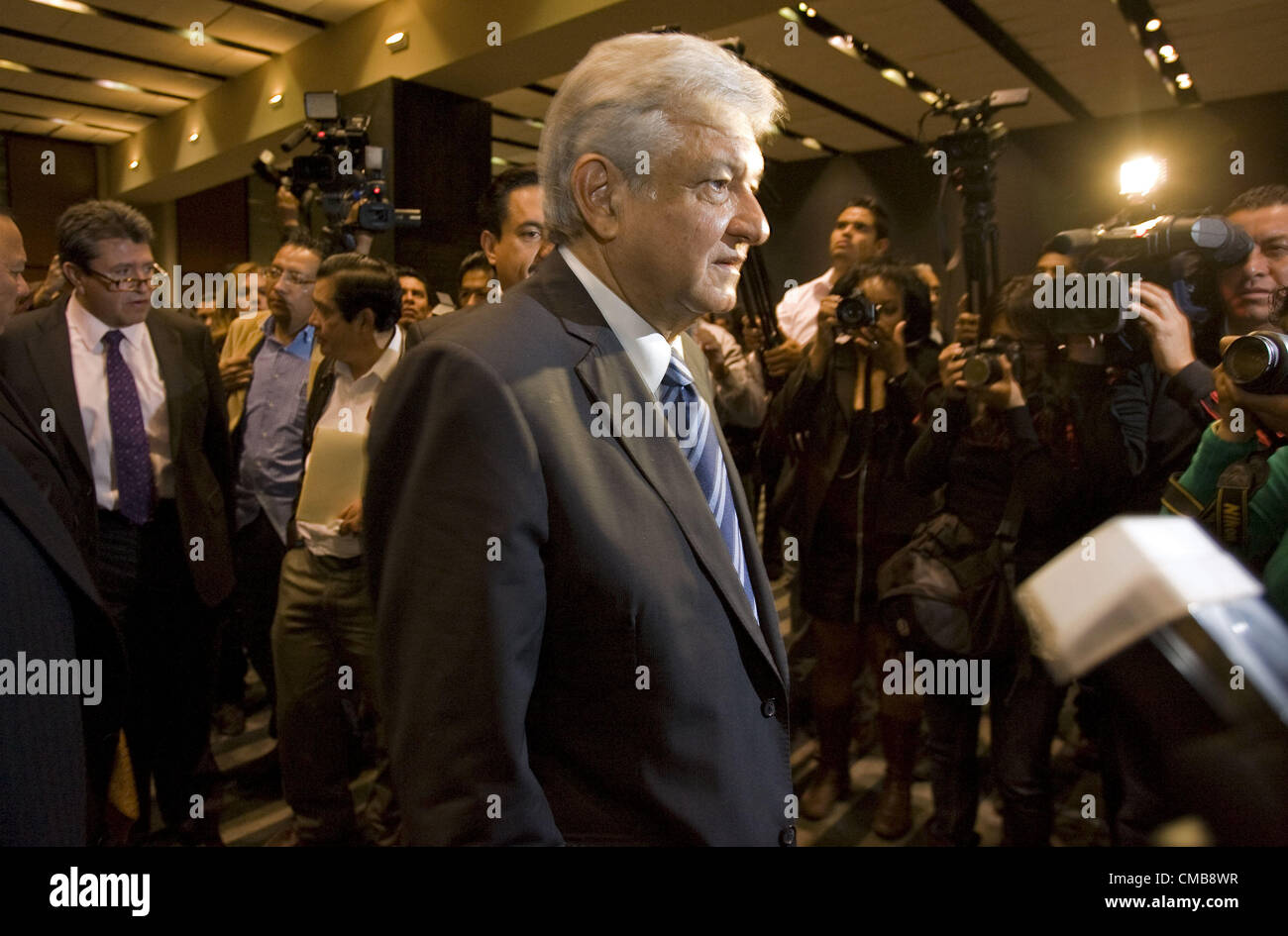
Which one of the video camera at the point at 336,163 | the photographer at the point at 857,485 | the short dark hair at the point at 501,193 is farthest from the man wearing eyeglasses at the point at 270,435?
the photographer at the point at 857,485

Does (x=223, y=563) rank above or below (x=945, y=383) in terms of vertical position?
below

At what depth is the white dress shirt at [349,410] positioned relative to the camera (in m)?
2.04

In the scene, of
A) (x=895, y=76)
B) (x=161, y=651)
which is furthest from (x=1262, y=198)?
(x=895, y=76)

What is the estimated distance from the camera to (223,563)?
224 cm

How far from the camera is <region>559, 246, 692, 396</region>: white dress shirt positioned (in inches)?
36.9

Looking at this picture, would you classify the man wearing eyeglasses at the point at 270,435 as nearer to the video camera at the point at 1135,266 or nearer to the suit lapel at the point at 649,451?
the suit lapel at the point at 649,451

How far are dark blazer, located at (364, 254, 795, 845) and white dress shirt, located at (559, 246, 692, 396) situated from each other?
4cm

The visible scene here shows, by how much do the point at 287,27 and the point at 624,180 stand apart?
18.8 feet

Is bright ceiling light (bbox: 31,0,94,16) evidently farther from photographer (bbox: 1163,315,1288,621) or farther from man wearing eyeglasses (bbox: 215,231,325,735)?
photographer (bbox: 1163,315,1288,621)

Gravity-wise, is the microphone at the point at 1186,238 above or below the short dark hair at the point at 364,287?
below

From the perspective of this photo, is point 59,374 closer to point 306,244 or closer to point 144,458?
point 144,458

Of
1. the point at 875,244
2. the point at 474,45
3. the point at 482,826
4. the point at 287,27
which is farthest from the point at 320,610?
the point at 287,27
